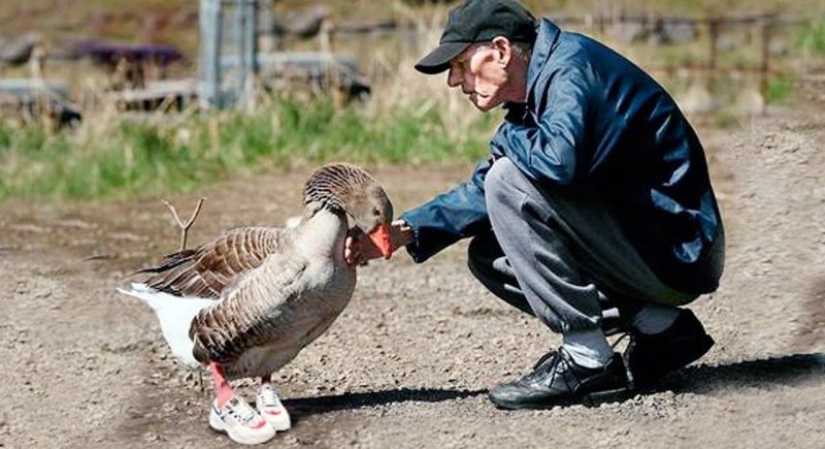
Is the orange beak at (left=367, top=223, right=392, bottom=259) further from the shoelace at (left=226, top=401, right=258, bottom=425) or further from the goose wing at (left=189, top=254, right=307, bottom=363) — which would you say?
the shoelace at (left=226, top=401, right=258, bottom=425)

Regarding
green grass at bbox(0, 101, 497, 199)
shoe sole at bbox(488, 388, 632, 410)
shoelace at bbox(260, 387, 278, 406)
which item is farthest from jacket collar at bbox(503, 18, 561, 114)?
green grass at bbox(0, 101, 497, 199)

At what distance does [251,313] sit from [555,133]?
1083 millimetres

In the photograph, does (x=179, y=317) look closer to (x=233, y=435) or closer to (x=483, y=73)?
(x=233, y=435)

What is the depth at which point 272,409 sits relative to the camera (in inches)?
201

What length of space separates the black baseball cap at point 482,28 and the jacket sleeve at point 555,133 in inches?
7.9

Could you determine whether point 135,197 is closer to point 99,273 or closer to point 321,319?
point 99,273

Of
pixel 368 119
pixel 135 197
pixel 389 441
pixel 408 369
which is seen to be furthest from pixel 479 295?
pixel 368 119

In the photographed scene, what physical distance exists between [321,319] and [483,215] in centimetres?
70

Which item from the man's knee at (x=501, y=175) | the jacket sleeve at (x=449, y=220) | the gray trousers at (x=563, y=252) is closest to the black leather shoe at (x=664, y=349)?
the gray trousers at (x=563, y=252)

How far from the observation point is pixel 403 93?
1344 centimetres

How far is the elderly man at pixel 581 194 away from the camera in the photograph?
4.89 m

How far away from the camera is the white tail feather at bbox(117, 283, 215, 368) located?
5.26m

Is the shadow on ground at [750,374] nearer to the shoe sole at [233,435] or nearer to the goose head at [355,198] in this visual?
the goose head at [355,198]

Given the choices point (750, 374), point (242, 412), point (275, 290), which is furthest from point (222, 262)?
point (750, 374)
